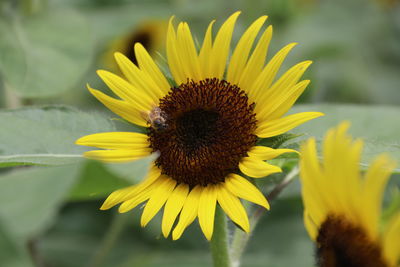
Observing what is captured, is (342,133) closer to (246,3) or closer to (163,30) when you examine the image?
(246,3)

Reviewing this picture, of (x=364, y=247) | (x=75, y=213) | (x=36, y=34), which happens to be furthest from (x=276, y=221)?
(x=364, y=247)

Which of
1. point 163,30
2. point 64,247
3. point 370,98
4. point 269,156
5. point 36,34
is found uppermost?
point 36,34

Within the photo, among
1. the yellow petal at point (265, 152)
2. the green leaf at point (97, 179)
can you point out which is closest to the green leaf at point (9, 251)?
the green leaf at point (97, 179)

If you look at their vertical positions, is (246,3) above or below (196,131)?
below

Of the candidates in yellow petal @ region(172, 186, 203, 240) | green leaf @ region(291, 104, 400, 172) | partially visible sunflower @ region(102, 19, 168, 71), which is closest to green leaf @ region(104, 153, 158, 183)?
yellow petal @ region(172, 186, 203, 240)

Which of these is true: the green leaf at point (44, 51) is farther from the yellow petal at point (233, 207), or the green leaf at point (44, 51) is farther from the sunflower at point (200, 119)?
the yellow petal at point (233, 207)

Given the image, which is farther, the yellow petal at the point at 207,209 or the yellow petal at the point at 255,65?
the yellow petal at the point at 255,65

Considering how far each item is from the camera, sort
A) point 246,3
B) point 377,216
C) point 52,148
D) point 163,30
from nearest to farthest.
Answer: point 377,216, point 52,148, point 246,3, point 163,30
